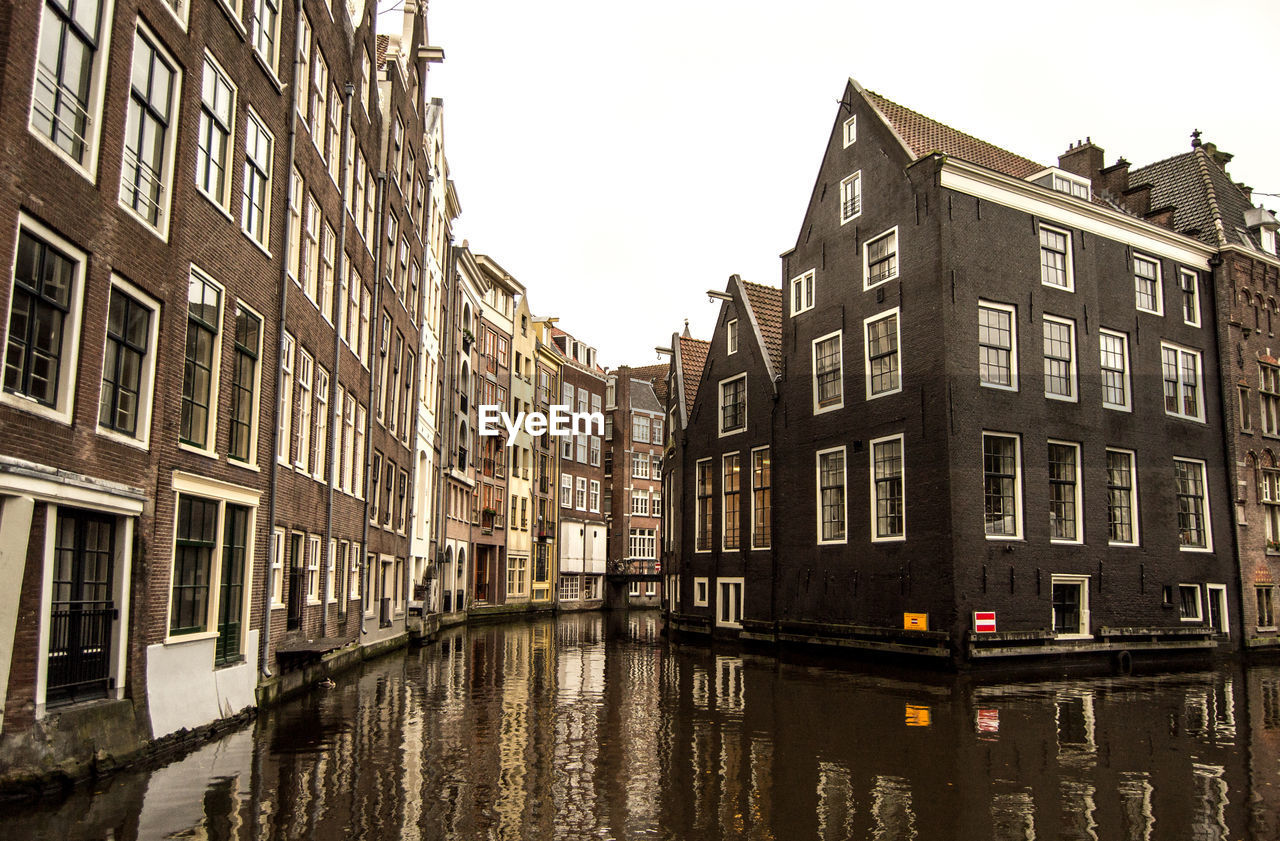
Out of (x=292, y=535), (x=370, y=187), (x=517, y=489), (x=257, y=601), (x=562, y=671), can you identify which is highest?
(x=370, y=187)

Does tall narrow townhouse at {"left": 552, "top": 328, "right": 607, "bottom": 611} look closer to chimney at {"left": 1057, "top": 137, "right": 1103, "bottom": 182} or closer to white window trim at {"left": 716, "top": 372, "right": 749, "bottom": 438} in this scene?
white window trim at {"left": 716, "top": 372, "right": 749, "bottom": 438}

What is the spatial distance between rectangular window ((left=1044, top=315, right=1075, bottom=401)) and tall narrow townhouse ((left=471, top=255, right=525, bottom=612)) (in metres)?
28.5

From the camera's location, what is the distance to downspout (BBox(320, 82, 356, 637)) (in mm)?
21016

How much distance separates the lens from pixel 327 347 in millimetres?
20922

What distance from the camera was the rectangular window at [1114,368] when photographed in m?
28.8

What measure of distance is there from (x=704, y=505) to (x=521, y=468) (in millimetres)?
21641

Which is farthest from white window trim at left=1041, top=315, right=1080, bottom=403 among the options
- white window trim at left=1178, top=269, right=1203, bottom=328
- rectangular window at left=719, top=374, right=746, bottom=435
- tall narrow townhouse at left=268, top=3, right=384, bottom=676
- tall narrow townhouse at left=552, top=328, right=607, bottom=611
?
tall narrow townhouse at left=552, top=328, right=607, bottom=611

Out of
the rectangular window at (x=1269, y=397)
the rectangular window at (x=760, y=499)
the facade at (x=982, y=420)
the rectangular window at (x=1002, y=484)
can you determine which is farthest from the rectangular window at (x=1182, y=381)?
the rectangular window at (x=760, y=499)

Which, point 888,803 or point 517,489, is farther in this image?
point 517,489

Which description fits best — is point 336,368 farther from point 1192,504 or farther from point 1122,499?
point 1192,504

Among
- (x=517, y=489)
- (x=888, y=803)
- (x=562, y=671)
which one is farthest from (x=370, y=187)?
(x=517, y=489)

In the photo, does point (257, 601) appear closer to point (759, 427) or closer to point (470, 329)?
point (759, 427)

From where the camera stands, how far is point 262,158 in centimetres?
1617

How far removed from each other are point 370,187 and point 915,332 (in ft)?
49.4
